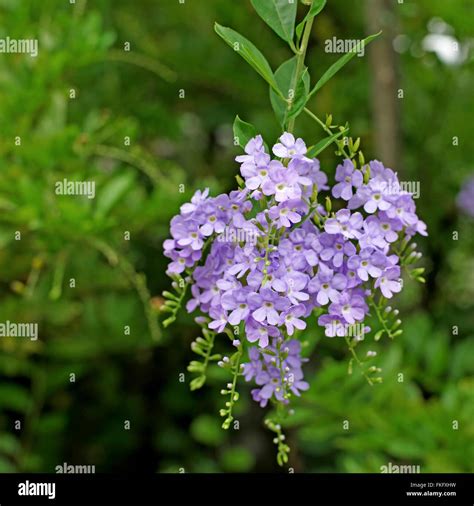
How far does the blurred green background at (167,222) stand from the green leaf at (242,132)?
0.55m

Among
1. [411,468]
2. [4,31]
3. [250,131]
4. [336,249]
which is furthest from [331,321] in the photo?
[4,31]

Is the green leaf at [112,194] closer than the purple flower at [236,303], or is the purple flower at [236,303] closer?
the purple flower at [236,303]

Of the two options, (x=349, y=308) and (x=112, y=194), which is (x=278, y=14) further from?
(x=112, y=194)

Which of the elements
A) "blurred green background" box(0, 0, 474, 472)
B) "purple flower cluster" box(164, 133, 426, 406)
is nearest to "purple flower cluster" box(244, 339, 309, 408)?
"purple flower cluster" box(164, 133, 426, 406)

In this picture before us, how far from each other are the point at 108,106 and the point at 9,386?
0.63m

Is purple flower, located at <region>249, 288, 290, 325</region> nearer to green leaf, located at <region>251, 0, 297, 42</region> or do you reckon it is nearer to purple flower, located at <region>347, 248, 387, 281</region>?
purple flower, located at <region>347, 248, 387, 281</region>

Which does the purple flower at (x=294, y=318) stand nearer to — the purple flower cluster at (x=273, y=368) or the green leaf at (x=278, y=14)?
the purple flower cluster at (x=273, y=368)

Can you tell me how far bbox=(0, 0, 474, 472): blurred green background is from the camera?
1246 mm

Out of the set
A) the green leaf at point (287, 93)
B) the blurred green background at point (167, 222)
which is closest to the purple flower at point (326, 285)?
the green leaf at point (287, 93)

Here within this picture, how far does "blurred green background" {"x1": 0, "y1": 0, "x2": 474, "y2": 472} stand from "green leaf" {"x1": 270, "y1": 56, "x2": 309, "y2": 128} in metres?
0.56

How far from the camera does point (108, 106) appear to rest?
1.70m

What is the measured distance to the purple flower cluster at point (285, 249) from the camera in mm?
547

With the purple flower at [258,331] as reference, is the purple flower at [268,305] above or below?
above

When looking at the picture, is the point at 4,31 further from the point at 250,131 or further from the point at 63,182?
the point at 250,131
